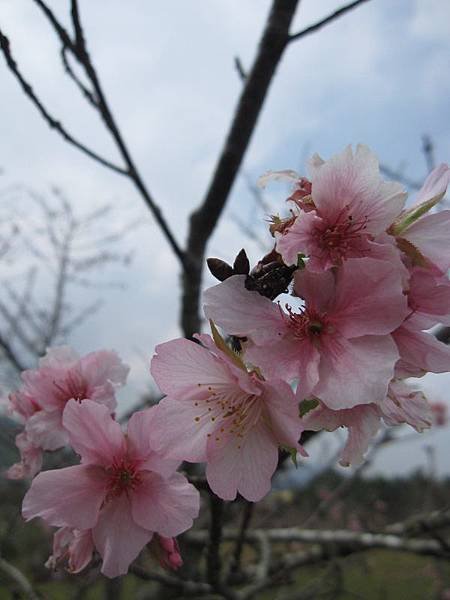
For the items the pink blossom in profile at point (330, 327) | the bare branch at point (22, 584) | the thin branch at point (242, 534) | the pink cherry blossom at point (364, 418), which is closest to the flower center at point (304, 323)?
the pink blossom in profile at point (330, 327)

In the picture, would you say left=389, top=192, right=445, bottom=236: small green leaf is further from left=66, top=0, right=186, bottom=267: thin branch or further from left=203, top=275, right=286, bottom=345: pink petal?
left=66, top=0, right=186, bottom=267: thin branch

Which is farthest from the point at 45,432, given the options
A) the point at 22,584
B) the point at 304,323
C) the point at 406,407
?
the point at 22,584

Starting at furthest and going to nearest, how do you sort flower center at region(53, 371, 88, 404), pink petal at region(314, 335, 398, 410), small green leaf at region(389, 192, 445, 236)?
flower center at region(53, 371, 88, 404), small green leaf at region(389, 192, 445, 236), pink petal at region(314, 335, 398, 410)

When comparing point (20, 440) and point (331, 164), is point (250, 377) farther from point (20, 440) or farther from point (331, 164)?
point (20, 440)

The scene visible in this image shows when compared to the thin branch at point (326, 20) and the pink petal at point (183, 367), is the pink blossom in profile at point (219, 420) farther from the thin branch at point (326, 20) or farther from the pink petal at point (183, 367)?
the thin branch at point (326, 20)

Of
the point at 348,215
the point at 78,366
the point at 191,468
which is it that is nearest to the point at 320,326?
the point at 348,215

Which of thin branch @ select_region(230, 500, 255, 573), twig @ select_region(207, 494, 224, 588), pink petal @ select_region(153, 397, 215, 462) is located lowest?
thin branch @ select_region(230, 500, 255, 573)

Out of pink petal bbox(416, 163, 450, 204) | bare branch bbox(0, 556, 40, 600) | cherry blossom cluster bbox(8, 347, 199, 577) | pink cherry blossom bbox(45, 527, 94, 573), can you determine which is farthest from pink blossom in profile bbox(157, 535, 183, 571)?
bare branch bbox(0, 556, 40, 600)
